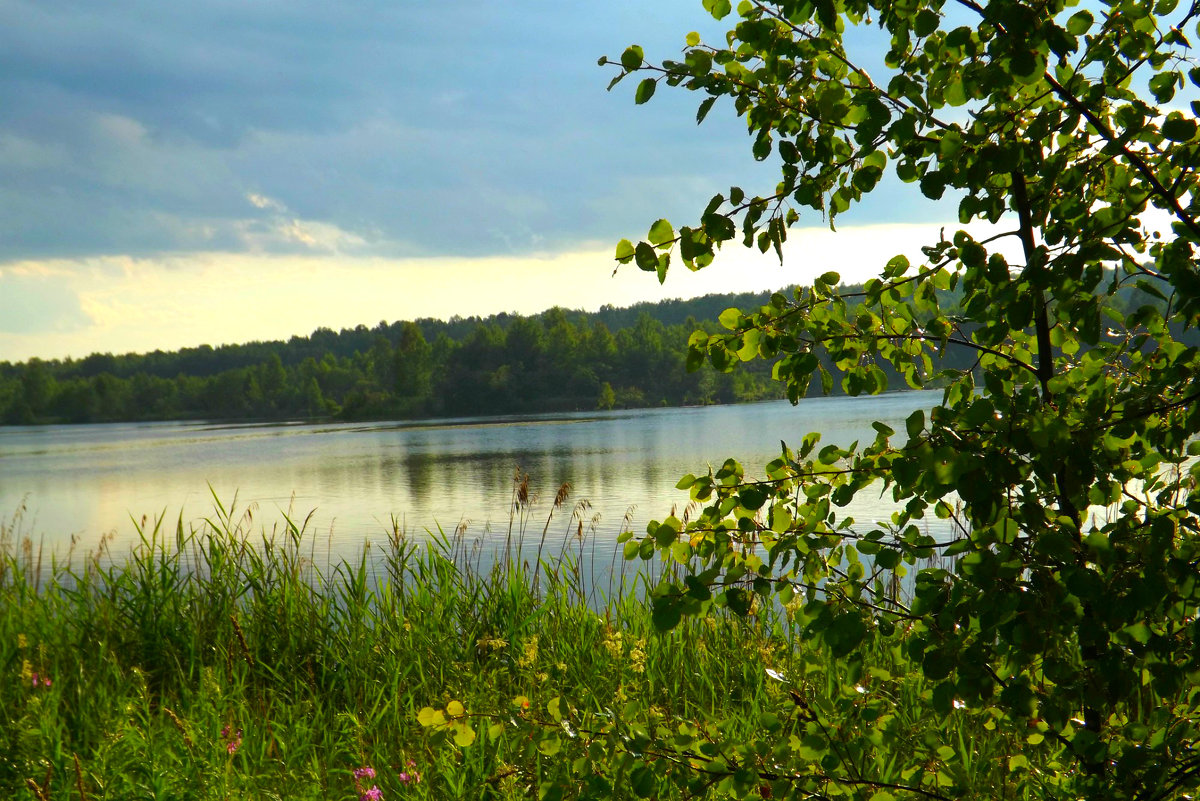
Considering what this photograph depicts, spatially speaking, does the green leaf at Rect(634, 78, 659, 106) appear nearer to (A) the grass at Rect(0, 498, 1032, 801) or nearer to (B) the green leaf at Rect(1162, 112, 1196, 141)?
(B) the green leaf at Rect(1162, 112, 1196, 141)

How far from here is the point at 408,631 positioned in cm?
490

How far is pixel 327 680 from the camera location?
492 centimetres

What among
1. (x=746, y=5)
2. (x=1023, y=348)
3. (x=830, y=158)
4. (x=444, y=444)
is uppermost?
(x=746, y=5)

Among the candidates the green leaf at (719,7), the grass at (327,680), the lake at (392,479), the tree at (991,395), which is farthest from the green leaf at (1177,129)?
the lake at (392,479)

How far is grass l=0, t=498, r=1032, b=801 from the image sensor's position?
11.0 feet

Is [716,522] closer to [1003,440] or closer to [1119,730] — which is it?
[1003,440]

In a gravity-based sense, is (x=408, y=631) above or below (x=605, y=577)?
above

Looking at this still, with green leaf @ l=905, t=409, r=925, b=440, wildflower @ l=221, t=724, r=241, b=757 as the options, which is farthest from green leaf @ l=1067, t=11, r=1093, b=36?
wildflower @ l=221, t=724, r=241, b=757

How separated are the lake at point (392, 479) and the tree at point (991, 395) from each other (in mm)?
3802

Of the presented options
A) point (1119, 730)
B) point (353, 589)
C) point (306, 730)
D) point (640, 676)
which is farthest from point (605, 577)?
point (1119, 730)

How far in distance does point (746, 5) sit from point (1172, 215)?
84cm

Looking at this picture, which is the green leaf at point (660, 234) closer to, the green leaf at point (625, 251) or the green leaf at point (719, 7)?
the green leaf at point (625, 251)

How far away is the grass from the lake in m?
0.63

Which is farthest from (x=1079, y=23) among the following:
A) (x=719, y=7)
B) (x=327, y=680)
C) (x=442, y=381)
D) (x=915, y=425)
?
(x=442, y=381)
